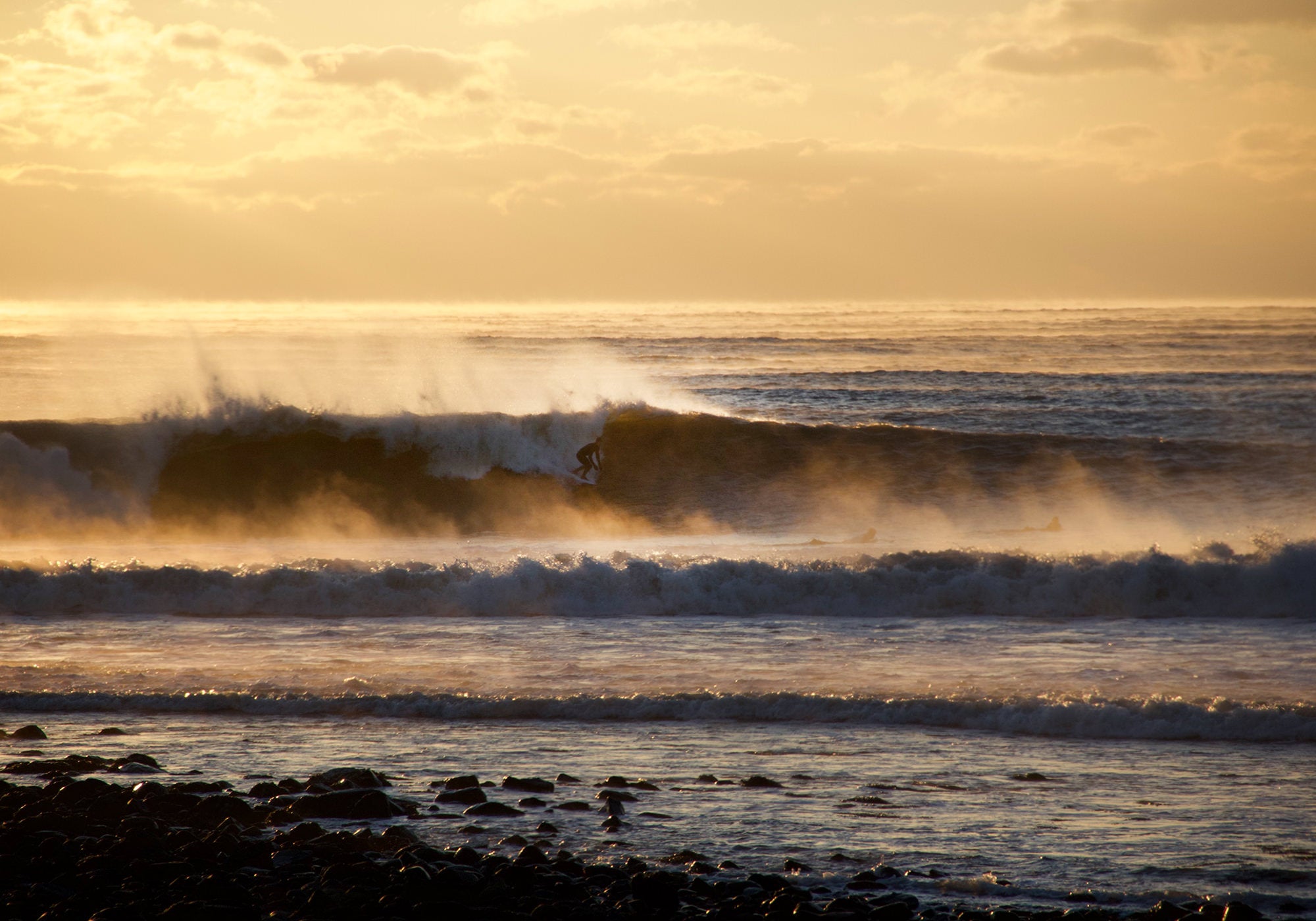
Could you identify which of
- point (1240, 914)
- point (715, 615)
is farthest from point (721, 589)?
point (1240, 914)

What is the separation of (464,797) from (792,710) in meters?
2.37

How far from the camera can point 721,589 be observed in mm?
10742

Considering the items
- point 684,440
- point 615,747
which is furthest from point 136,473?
point 615,747

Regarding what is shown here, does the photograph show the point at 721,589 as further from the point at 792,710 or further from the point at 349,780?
the point at 349,780

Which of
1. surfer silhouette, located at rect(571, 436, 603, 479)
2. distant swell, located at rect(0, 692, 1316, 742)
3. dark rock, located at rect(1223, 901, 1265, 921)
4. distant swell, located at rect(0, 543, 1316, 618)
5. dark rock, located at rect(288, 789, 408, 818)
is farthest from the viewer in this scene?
surfer silhouette, located at rect(571, 436, 603, 479)

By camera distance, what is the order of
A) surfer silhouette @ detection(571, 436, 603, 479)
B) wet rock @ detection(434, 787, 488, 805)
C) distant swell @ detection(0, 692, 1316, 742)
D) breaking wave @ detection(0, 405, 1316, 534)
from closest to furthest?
wet rock @ detection(434, 787, 488, 805) → distant swell @ detection(0, 692, 1316, 742) → breaking wave @ detection(0, 405, 1316, 534) → surfer silhouette @ detection(571, 436, 603, 479)

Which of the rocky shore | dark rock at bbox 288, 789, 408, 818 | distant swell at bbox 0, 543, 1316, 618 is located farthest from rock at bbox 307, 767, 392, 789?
distant swell at bbox 0, 543, 1316, 618

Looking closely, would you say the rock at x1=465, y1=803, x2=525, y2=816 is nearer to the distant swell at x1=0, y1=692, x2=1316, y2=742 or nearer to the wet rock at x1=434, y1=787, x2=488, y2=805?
the wet rock at x1=434, y1=787, x2=488, y2=805

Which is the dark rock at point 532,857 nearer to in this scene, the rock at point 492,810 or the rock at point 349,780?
the rock at point 492,810

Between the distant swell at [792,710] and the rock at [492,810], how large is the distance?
1749 millimetres

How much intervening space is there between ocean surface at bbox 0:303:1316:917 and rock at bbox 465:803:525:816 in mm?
132

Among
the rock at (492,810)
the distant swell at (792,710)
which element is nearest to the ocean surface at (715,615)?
the distant swell at (792,710)

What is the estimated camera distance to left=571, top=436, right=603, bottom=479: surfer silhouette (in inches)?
779

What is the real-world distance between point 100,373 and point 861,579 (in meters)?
33.1
